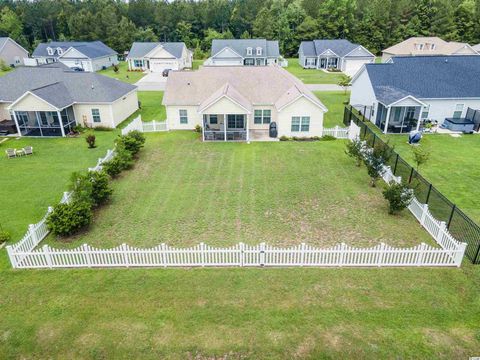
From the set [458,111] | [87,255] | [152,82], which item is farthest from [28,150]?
[458,111]

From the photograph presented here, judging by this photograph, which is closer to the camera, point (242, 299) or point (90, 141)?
point (242, 299)

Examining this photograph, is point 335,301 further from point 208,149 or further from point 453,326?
point 208,149

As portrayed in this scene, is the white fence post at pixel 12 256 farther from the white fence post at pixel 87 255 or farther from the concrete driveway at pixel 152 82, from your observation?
the concrete driveway at pixel 152 82

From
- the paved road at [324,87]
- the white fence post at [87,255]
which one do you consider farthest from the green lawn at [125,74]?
the white fence post at [87,255]

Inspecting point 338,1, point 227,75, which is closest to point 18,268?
point 227,75

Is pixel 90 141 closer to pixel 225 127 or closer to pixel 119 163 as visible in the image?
pixel 119 163

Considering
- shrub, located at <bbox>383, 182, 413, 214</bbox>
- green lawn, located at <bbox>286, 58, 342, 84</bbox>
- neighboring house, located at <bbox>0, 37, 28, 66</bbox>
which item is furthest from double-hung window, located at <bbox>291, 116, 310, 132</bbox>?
neighboring house, located at <bbox>0, 37, 28, 66</bbox>

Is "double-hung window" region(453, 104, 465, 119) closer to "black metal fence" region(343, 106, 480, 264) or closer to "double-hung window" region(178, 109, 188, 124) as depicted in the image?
"black metal fence" region(343, 106, 480, 264)
